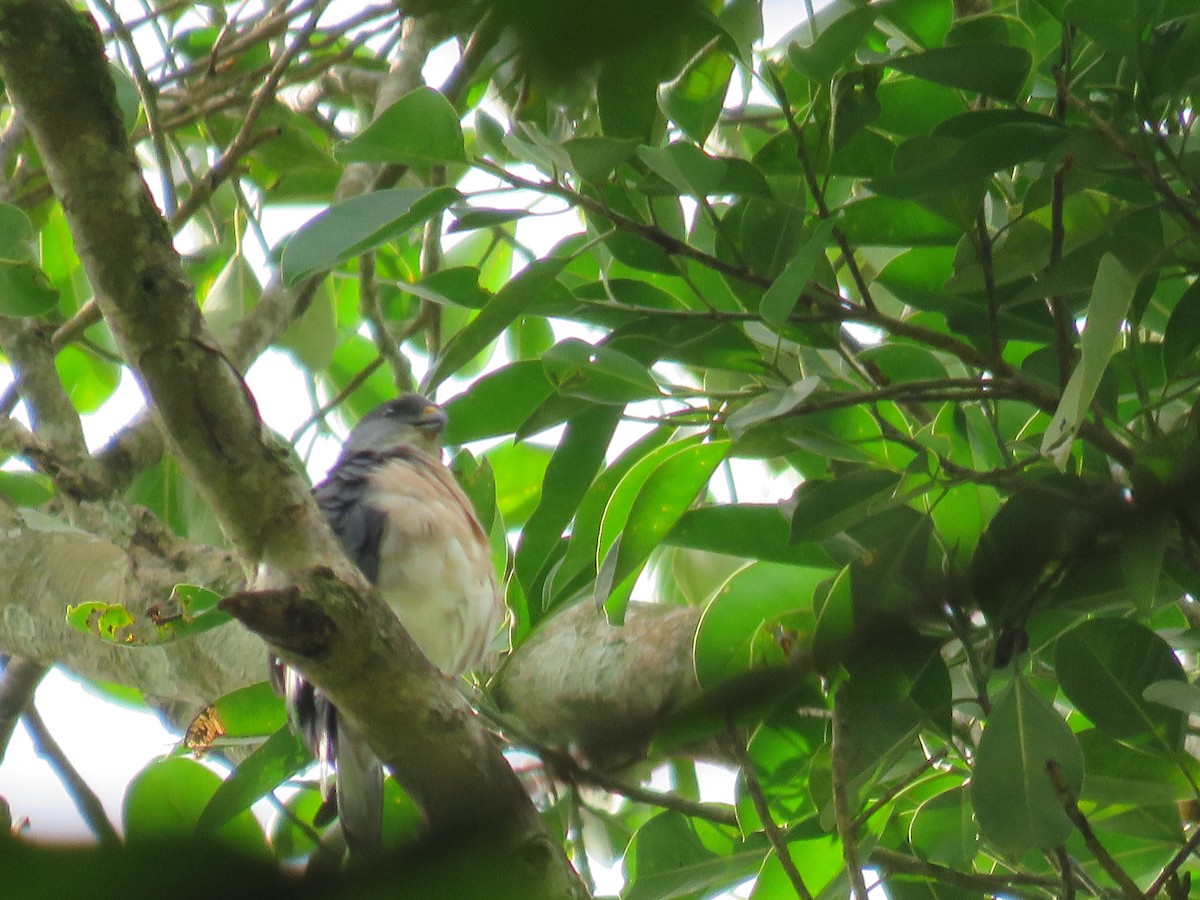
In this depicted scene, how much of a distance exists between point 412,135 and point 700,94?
14.4 inches

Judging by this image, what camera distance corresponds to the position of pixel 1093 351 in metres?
1.27

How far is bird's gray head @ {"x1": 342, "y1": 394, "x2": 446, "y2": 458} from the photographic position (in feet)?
12.3

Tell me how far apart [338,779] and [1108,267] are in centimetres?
154

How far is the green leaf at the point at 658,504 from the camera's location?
1645 millimetres

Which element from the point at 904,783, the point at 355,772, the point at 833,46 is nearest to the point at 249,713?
the point at 355,772

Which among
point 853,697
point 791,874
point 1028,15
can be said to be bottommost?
point 791,874

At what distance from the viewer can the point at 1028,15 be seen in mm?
1655

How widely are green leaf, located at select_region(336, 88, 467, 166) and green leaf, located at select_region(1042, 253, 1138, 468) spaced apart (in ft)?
2.60

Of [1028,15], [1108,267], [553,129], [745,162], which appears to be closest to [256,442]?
[553,129]

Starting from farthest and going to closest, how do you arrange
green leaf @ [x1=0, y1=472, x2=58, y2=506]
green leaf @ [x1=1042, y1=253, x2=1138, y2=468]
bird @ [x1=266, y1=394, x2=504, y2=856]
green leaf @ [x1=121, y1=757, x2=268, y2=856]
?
1. bird @ [x1=266, y1=394, x2=504, y2=856]
2. green leaf @ [x1=0, y1=472, x2=58, y2=506]
3. green leaf @ [x1=1042, y1=253, x2=1138, y2=468]
4. green leaf @ [x1=121, y1=757, x2=268, y2=856]

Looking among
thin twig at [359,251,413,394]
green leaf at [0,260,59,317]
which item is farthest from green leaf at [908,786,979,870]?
thin twig at [359,251,413,394]

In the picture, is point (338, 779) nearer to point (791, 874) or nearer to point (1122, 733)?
point (791, 874)

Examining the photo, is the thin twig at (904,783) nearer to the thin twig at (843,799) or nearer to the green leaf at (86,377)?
the thin twig at (843,799)

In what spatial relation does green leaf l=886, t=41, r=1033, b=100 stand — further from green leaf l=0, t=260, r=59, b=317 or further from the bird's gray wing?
green leaf l=0, t=260, r=59, b=317
